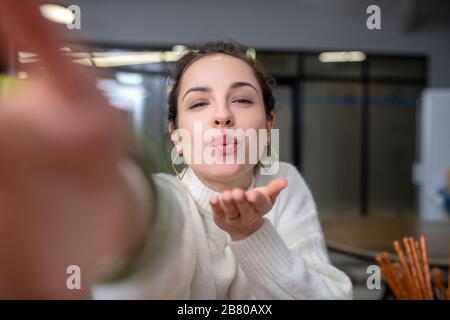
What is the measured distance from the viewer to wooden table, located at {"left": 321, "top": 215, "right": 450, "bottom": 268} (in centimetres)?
100

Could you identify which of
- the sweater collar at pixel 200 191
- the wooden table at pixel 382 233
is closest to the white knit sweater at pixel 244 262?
the sweater collar at pixel 200 191

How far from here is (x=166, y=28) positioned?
59 cm

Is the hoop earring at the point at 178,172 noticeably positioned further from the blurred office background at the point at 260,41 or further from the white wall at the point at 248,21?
the white wall at the point at 248,21

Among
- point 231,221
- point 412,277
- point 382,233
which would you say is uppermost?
point 231,221

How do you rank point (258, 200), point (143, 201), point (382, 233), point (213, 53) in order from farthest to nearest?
point (382, 233)
point (213, 53)
point (258, 200)
point (143, 201)

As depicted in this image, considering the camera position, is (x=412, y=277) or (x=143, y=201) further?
(x=412, y=277)

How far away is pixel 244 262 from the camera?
0.47 m

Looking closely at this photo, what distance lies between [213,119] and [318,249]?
201 mm

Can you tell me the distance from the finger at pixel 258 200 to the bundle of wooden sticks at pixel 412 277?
0.28 m

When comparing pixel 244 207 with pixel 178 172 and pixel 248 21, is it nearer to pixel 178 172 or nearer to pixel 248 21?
pixel 178 172

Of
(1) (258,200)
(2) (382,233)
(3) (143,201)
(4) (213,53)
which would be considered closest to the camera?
(3) (143,201)

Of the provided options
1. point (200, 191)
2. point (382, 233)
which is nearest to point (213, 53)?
point (200, 191)

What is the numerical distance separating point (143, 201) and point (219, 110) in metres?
0.23
